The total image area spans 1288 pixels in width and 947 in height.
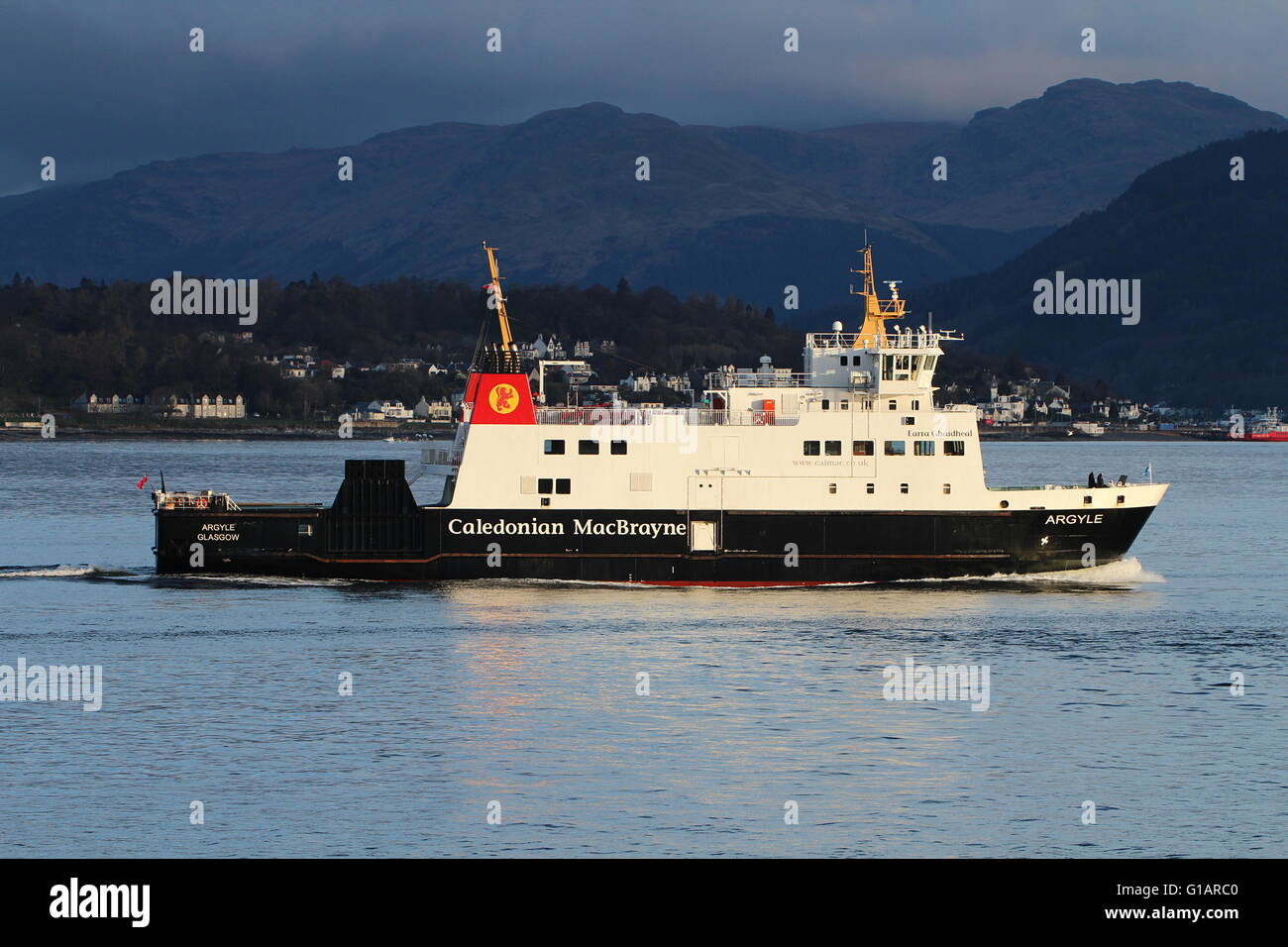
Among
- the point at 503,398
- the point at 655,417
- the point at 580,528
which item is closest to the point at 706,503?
the point at 655,417

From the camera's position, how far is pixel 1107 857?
19.7 m

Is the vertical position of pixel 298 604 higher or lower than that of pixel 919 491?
lower

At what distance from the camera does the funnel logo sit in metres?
42.6

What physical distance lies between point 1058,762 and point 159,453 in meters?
141

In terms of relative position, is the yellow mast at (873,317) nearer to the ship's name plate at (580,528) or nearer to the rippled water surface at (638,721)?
the rippled water surface at (638,721)

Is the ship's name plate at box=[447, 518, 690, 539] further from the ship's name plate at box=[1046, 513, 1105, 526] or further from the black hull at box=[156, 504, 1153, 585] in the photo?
the ship's name plate at box=[1046, 513, 1105, 526]

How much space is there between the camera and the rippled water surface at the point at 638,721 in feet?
68.5

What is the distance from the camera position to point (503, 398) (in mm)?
42688

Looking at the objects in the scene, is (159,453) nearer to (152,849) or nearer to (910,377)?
(910,377)

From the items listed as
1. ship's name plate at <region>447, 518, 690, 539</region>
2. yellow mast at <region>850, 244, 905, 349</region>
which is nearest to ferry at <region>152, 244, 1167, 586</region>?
ship's name plate at <region>447, 518, 690, 539</region>

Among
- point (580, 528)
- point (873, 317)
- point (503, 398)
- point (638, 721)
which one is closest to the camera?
point (638, 721)

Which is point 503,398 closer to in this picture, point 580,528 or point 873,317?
point 580,528

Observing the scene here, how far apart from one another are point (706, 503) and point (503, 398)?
617 centimetres
